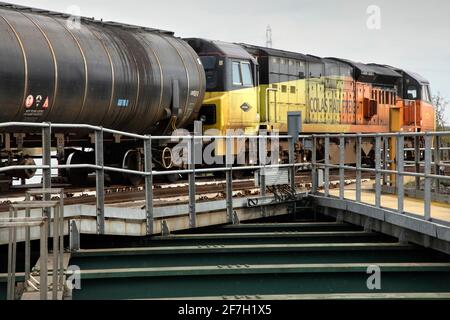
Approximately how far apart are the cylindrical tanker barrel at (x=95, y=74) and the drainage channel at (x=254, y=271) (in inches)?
149

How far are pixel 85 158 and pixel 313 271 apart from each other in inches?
341

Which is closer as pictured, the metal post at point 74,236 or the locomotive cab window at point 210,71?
the metal post at point 74,236

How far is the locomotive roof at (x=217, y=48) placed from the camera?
1723cm

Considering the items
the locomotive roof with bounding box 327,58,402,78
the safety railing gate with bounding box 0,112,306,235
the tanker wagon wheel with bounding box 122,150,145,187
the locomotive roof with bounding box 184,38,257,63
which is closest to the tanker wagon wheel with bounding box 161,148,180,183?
the tanker wagon wheel with bounding box 122,150,145,187

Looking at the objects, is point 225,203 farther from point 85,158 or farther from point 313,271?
point 85,158

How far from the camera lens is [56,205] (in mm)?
6406

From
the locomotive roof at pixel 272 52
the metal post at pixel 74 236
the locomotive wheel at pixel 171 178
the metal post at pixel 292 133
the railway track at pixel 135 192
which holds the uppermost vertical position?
the locomotive roof at pixel 272 52

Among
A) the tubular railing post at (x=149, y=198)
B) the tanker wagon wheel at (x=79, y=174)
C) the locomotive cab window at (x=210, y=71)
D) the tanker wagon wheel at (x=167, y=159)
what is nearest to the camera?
the tubular railing post at (x=149, y=198)

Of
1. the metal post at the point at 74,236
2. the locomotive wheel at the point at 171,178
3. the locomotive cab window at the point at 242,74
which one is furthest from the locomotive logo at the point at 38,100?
the locomotive cab window at the point at 242,74

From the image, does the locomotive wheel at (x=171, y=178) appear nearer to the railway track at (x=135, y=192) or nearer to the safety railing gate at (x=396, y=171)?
the railway track at (x=135, y=192)

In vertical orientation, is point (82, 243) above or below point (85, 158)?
below

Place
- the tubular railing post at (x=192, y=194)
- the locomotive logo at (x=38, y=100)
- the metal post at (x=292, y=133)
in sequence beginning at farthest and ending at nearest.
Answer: the metal post at (x=292, y=133) → the locomotive logo at (x=38, y=100) → the tubular railing post at (x=192, y=194)

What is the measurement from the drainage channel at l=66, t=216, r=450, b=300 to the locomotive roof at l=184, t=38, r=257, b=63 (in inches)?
336

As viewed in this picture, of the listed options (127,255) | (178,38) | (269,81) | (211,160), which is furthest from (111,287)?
(269,81)
